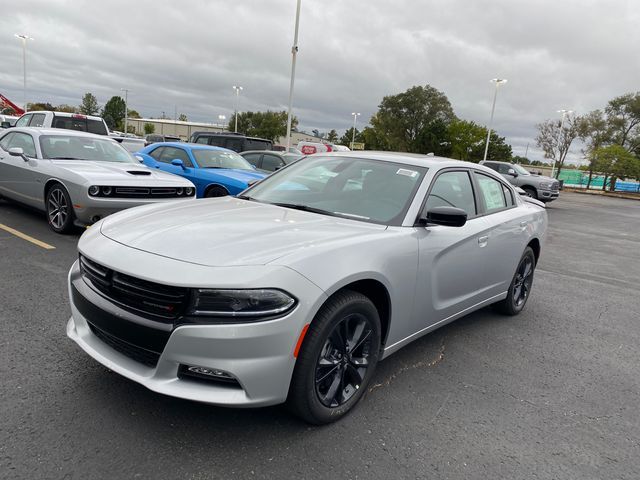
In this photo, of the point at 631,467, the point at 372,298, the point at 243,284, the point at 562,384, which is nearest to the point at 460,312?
the point at 562,384

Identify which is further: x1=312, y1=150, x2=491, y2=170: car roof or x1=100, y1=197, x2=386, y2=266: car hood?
x1=312, y1=150, x2=491, y2=170: car roof

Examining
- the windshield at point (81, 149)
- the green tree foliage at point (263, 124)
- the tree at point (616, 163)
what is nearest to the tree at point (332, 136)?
the green tree foliage at point (263, 124)

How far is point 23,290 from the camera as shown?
4316 millimetres

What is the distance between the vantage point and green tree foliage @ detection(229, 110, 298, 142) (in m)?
77.1

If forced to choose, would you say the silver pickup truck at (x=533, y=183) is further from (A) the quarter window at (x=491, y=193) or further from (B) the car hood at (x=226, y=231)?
(B) the car hood at (x=226, y=231)

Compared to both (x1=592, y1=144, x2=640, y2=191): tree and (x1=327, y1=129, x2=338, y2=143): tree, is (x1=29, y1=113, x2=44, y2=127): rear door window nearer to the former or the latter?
(x1=592, y1=144, x2=640, y2=191): tree

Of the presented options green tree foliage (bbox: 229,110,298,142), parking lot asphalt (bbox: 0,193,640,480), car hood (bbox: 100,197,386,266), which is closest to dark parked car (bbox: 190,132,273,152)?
parking lot asphalt (bbox: 0,193,640,480)

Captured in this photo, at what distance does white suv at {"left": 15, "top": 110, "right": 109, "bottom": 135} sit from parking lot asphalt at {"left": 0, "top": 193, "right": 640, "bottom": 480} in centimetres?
988

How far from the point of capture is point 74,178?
6.37 metres

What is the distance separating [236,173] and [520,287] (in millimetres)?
6014

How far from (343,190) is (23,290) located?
10.1 feet

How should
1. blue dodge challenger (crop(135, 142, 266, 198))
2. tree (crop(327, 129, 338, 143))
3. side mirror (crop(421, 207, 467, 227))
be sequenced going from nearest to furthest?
side mirror (crop(421, 207, 467, 227)) < blue dodge challenger (crop(135, 142, 266, 198)) < tree (crop(327, 129, 338, 143))

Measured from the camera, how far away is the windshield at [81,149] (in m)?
7.33

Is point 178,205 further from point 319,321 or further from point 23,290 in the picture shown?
point 23,290
